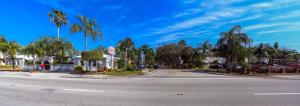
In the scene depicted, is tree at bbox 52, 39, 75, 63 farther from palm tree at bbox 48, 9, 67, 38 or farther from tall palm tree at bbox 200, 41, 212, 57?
tall palm tree at bbox 200, 41, 212, 57

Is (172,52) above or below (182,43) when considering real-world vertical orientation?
below

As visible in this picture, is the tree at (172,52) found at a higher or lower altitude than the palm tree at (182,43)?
lower

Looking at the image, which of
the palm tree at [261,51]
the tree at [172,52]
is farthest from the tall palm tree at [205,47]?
the palm tree at [261,51]

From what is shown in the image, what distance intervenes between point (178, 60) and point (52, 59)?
4004 centimetres

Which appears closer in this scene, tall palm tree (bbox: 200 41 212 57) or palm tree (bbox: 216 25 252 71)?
palm tree (bbox: 216 25 252 71)

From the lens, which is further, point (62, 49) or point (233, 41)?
point (62, 49)

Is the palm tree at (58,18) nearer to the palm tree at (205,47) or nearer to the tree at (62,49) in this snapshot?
the tree at (62,49)

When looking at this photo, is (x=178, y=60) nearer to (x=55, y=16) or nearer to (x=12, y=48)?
(x=55, y=16)

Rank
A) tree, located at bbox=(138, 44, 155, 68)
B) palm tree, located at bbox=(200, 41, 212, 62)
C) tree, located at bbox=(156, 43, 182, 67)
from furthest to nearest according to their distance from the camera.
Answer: tree, located at bbox=(138, 44, 155, 68) → palm tree, located at bbox=(200, 41, 212, 62) → tree, located at bbox=(156, 43, 182, 67)

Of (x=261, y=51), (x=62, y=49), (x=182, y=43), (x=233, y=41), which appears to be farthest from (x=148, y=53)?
(x=233, y=41)

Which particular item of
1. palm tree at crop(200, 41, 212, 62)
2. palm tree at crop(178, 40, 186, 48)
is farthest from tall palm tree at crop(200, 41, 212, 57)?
palm tree at crop(178, 40, 186, 48)

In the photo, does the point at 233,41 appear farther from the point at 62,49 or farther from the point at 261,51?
the point at 261,51

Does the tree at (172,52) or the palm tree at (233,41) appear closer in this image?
the palm tree at (233,41)

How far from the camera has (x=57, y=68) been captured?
46.2 metres
